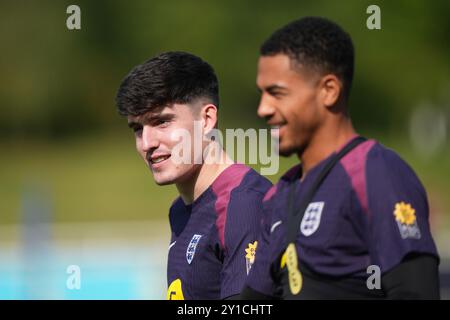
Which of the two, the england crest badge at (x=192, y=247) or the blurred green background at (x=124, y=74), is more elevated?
the blurred green background at (x=124, y=74)

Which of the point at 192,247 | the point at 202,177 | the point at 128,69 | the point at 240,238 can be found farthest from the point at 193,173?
the point at 128,69

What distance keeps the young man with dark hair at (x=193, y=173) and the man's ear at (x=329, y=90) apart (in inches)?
41.3

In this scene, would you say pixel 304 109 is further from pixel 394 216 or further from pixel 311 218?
pixel 394 216

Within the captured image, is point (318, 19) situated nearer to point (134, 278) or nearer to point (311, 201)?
point (311, 201)

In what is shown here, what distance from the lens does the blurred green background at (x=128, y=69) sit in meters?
31.0

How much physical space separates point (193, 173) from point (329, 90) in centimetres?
139

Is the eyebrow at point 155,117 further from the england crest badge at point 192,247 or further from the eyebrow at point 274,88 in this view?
the eyebrow at point 274,88

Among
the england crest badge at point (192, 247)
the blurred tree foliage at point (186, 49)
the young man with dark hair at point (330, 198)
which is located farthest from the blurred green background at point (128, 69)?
the young man with dark hair at point (330, 198)

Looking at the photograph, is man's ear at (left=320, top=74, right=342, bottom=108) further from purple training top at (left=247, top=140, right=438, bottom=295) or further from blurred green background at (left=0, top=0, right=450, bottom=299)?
blurred green background at (left=0, top=0, right=450, bottom=299)

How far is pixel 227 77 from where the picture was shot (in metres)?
32.5

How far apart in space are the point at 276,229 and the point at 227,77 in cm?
2929

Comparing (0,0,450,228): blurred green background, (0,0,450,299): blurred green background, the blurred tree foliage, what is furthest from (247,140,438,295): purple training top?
the blurred tree foliage

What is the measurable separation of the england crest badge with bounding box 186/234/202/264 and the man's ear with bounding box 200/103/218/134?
47 cm

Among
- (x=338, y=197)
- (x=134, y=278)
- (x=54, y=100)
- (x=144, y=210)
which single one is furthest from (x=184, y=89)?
(x=54, y=100)
